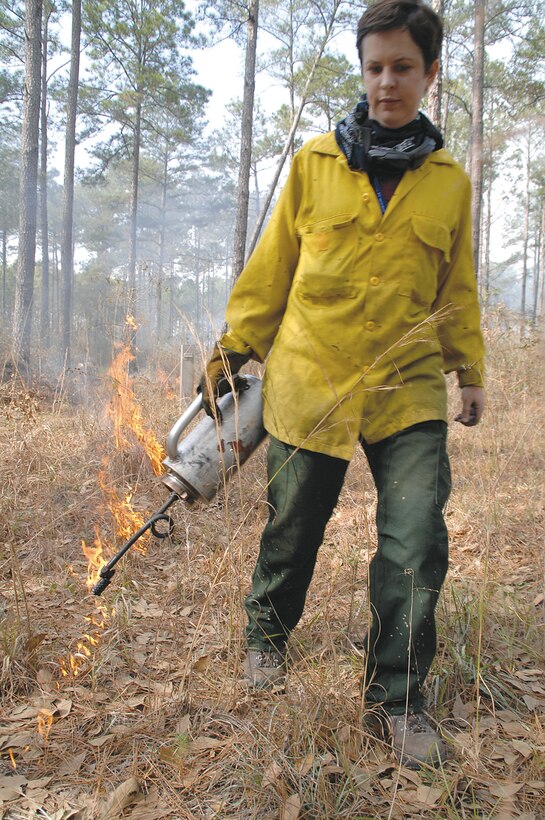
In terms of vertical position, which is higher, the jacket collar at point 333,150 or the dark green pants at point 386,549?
the jacket collar at point 333,150

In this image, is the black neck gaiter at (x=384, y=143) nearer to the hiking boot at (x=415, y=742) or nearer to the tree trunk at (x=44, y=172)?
the hiking boot at (x=415, y=742)

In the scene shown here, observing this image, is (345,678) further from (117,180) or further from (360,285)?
(117,180)

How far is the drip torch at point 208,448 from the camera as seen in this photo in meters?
1.99

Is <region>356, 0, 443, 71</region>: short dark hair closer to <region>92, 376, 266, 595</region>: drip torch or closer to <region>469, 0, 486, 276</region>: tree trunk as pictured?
<region>92, 376, 266, 595</region>: drip torch

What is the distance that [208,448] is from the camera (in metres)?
2.01

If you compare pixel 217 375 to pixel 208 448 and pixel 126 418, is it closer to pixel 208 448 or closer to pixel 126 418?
pixel 208 448

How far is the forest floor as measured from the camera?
1411mm

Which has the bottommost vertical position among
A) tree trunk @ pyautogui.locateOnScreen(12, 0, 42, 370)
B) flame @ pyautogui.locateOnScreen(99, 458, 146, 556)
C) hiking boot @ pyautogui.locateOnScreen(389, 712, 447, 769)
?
hiking boot @ pyautogui.locateOnScreen(389, 712, 447, 769)

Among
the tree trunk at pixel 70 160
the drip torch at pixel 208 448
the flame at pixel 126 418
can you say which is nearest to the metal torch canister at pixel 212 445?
the drip torch at pixel 208 448

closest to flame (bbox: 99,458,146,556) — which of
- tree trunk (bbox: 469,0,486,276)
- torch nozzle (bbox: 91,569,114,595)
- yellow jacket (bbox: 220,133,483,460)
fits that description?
torch nozzle (bbox: 91,569,114,595)

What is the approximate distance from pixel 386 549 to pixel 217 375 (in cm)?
80

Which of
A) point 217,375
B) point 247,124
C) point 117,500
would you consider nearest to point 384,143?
point 217,375

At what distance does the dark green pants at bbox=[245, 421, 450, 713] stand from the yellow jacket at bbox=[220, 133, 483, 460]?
0.09 metres

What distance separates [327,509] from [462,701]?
0.80 metres
